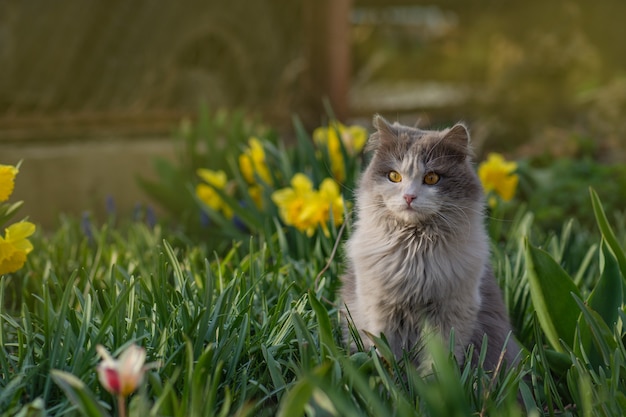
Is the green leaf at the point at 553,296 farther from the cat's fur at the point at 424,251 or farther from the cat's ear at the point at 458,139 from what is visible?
the cat's ear at the point at 458,139

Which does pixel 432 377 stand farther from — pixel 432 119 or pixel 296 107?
pixel 432 119

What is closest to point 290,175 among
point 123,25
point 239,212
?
point 239,212

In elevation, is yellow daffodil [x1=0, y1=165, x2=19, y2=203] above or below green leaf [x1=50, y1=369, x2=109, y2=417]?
above

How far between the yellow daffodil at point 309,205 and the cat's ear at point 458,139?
0.76 meters

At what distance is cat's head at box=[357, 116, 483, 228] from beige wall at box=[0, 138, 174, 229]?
2.72 metres

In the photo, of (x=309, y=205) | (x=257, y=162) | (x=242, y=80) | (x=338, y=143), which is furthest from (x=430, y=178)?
(x=242, y=80)

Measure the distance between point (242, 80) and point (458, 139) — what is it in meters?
3.92

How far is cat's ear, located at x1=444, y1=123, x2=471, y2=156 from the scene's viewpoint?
2275 mm

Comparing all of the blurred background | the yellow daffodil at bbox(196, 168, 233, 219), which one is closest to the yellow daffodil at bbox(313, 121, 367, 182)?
the blurred background

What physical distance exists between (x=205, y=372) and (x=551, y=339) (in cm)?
114

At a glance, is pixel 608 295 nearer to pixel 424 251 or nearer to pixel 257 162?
pixel 424 251

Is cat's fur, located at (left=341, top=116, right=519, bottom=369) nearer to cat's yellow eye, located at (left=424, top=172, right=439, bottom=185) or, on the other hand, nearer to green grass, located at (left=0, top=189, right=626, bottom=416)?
cat's yellow eye, located at (left=424, top=172, right=439, bottom=185)

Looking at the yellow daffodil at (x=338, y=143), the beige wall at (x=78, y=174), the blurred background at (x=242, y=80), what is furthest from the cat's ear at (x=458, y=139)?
the beige wall at (x=78, y=174)

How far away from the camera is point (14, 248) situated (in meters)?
2.36
